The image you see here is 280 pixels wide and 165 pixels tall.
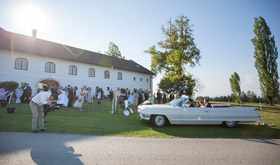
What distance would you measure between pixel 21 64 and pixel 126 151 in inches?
947

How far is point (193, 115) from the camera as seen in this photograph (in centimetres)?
689

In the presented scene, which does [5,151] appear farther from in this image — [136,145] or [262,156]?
[262,156]

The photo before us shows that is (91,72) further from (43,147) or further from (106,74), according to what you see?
(43,147)

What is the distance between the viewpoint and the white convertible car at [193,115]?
6.88 m

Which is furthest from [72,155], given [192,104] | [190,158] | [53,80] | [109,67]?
[109,67]

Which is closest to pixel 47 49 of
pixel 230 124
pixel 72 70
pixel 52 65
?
pixel 52 65

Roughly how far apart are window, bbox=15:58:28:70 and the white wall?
0.35 metres

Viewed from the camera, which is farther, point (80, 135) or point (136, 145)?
point (80, 135)

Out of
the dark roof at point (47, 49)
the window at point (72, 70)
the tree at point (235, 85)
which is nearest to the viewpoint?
the dark roof at point (47, 49)

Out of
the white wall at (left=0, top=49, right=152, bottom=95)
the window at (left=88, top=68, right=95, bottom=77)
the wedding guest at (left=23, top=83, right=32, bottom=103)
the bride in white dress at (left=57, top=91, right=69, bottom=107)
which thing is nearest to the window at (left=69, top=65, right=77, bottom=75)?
the white wall at (left=0, top=49, right=152, bottom=95)

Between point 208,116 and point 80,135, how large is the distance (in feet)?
17.8

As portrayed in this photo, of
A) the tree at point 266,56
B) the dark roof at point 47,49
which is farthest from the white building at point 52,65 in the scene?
the tree at point 266,56

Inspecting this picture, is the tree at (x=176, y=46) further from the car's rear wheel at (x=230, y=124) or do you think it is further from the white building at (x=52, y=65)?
the car's rear wheel at (x=230, y=124)

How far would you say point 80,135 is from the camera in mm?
5238
